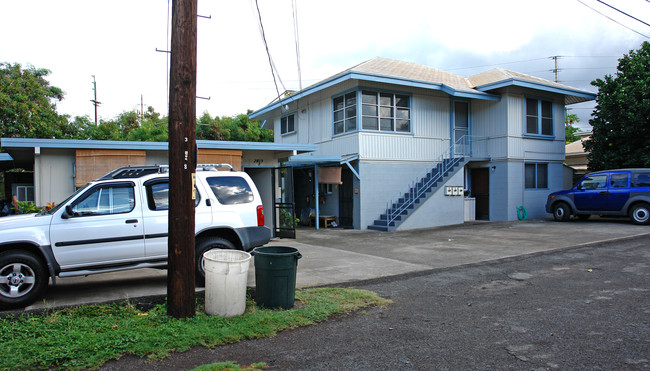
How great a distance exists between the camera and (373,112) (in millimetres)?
17125

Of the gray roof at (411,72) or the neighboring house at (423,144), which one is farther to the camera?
the gray roof at (411,72)

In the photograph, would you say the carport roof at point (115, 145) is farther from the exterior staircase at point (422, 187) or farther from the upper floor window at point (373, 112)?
the exterior staircase at point (422, 187)

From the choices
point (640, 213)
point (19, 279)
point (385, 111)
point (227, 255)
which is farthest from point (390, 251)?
point (640, 213)

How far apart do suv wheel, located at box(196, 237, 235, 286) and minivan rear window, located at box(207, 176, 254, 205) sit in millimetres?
697

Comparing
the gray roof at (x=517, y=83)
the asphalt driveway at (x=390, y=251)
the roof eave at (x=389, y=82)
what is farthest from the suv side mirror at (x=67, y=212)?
the gray roof at (x=517, y=83)

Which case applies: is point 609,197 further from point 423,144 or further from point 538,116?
point 423,144

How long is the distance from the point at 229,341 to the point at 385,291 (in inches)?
126

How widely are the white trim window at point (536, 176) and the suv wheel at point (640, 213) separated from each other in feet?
15.4

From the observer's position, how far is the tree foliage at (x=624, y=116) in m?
17.9

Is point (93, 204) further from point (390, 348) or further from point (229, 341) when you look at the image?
point (390, 348)

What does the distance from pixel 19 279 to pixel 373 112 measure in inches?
527

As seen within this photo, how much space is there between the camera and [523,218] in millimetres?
18797

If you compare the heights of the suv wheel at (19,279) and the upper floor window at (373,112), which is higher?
the upper floor window at (373,112)

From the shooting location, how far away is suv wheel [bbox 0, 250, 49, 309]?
5.98 metres
